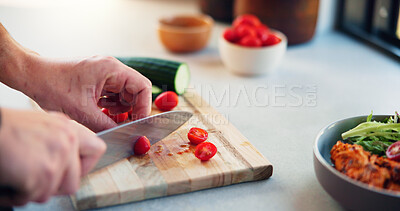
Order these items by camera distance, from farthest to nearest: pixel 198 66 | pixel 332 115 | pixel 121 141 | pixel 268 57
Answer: pixel 198 66 → pixel 268 57 → pixel 332 115 → pixel 121 141

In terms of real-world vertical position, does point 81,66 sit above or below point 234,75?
above

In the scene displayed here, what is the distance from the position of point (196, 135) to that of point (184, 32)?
37.0 inches

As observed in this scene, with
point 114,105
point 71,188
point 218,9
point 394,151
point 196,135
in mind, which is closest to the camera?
point 71,188

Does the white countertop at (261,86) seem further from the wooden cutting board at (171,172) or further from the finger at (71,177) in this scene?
the finger at (71,177)

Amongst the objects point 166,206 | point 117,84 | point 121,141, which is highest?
point 117,84

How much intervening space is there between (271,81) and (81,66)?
98 centimetres

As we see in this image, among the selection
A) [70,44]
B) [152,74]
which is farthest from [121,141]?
[70,44]

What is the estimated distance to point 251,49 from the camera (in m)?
1.88

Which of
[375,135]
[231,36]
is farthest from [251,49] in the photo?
[375,135]

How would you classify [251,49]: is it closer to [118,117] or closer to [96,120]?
[118,117]

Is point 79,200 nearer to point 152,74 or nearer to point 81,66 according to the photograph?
point 81,66

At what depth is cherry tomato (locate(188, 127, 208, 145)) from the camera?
1.29 metres

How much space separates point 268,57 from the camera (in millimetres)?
1913

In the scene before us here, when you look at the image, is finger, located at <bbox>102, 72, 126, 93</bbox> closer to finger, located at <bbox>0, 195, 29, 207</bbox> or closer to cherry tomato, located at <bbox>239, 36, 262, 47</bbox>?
finger, located at <bbox>0, 195, 29, 207</bbox>
